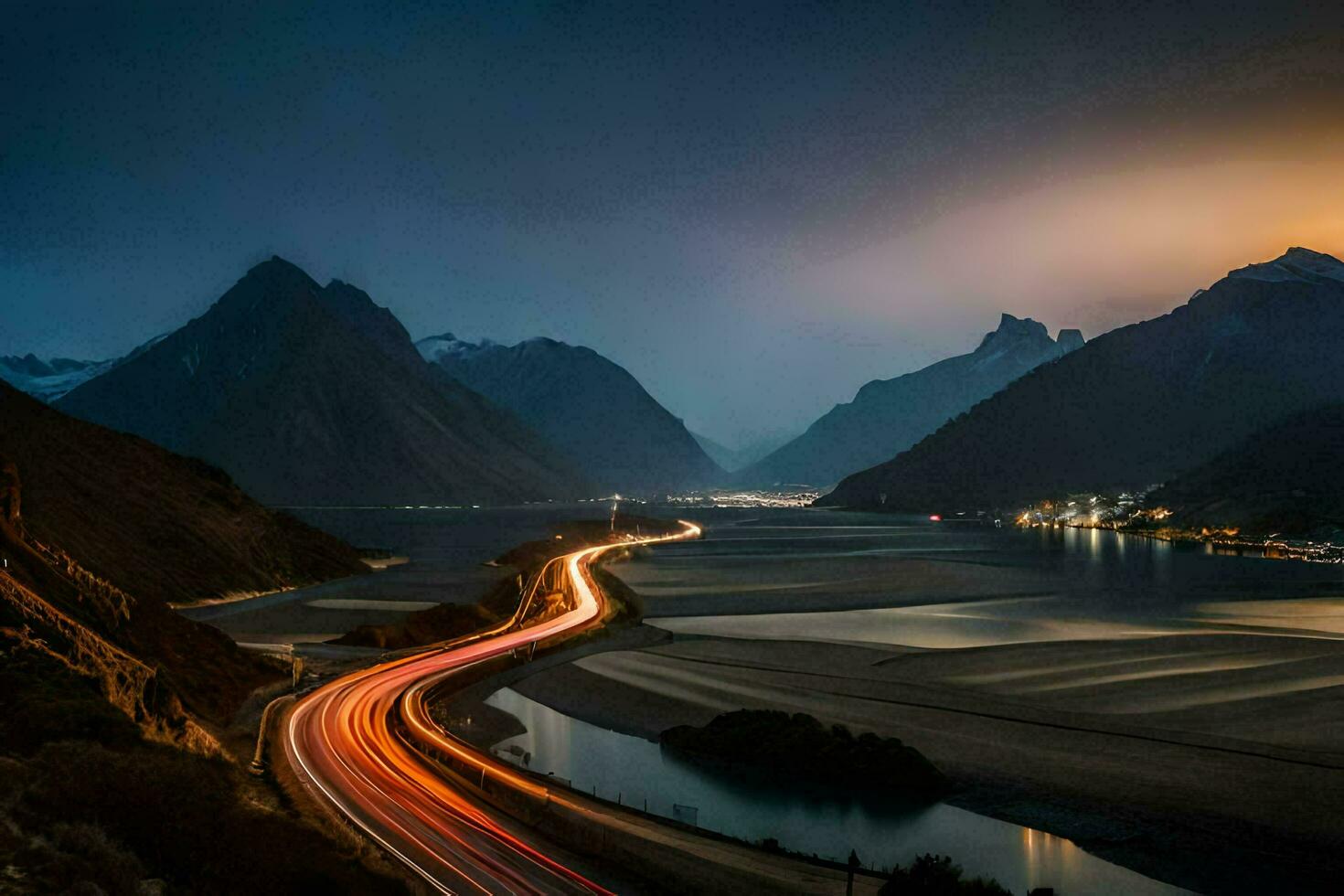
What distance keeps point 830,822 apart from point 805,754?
4.57 metres

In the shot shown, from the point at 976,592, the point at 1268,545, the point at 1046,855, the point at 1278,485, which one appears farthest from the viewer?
the point at 1278,485

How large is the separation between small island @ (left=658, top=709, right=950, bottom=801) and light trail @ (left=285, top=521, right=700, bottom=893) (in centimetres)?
849

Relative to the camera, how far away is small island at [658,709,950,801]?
2875 cm

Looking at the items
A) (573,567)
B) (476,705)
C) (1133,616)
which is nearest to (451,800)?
(476,705)

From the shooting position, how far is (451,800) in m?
23.6

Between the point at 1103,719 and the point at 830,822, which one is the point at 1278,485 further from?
the point at 830,822

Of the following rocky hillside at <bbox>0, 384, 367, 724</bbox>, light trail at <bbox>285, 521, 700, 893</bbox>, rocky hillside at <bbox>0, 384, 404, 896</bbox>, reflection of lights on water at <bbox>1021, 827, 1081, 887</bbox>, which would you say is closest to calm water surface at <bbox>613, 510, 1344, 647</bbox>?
light trail at <bbox>285, 521, 700, 893</bbox>

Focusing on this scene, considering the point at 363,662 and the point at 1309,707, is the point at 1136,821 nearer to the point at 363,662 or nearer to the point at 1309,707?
the point at 1309,707

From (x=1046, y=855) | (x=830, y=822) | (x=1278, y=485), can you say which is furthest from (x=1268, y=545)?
(x=830, y=822)

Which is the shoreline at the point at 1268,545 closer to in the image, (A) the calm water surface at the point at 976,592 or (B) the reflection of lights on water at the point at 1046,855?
(A) the calm water surface at the point at 976,592

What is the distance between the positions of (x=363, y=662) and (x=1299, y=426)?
208248mm

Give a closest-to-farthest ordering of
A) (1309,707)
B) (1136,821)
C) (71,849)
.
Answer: (71,849) < (1136,821) < (1309,707)

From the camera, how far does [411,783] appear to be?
82.1ft

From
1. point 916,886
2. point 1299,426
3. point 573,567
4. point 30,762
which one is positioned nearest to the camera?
point 30,762
